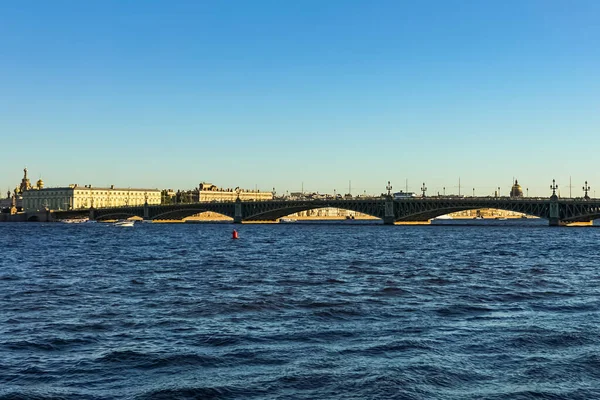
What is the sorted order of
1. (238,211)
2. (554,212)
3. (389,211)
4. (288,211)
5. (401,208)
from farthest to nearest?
(238,211) < (288,211) < (401,208) < (389,211) < (554,212)

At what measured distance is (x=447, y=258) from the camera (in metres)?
48.7

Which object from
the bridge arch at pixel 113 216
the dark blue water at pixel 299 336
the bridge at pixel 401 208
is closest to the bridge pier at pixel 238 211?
the bridge at pixel 401 208

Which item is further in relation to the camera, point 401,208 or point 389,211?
point 401,208

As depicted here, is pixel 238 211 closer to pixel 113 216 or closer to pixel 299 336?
pixel 113 216

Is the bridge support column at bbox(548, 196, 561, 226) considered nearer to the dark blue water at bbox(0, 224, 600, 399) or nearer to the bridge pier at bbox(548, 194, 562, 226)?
the bridge pier at bbox(548, 194, 562, 226)

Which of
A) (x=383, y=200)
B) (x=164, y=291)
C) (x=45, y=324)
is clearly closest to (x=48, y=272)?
(x=164, y=291)

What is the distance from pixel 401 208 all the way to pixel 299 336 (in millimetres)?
115605

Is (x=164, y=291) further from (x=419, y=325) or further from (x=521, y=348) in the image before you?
(x=521, y=348)

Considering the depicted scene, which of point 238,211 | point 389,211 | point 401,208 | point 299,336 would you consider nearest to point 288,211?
point 238,211

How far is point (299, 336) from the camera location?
60.9 ft

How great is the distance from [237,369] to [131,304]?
1018 cm

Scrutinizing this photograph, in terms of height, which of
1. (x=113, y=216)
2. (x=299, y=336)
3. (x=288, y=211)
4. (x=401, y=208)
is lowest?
(x=299, y=336)

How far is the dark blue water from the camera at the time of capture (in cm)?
1392

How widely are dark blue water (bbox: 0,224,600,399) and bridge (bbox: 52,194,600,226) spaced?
8420 centimetres
